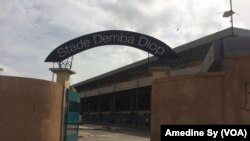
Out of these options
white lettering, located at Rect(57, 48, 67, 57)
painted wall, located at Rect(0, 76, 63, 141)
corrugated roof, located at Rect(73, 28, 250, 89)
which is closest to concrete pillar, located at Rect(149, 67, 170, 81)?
white lettering, located at Rect(57, 48, 67, 57)

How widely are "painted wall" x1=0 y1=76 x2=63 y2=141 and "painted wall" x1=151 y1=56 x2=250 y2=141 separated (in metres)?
5.00

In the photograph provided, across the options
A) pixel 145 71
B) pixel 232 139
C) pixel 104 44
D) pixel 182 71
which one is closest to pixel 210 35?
pixel 182 71

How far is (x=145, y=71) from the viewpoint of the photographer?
5544cm

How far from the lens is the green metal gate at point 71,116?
61.2 ft

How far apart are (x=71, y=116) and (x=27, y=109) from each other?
12.8 feet

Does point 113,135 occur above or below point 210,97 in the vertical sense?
below

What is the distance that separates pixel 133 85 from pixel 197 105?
40.9 m

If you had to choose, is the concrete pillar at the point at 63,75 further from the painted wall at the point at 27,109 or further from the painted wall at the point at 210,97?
the painted wall at the point at 210,97

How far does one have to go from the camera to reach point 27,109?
1571 centimetres

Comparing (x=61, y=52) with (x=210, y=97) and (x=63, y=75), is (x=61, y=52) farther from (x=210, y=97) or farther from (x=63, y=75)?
(x=210, y=97)

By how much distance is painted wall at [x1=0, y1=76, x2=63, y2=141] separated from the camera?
15.2 m
